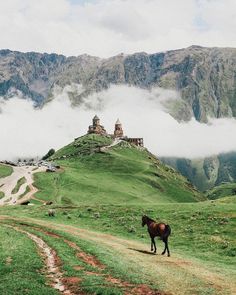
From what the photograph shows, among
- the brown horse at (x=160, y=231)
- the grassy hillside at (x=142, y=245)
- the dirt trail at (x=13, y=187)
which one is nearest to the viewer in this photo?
the grassy hillside at (x=142, y=245)

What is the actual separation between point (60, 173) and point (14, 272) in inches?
6206

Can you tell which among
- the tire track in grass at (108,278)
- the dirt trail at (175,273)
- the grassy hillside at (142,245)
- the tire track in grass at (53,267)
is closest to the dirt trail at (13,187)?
the grassy hillside at (142,245)

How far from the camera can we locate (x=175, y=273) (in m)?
35.7

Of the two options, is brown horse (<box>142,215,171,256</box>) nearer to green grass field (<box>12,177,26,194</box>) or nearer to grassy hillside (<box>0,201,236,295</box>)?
grassy hillside (<box>0,201,236,295</box>)

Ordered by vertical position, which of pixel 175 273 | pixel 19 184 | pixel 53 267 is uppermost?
pixel 19 184

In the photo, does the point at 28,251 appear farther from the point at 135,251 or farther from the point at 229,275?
the point at 229,275

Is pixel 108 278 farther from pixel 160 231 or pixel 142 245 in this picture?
pixel 142 245

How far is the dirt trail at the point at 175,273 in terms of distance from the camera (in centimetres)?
3086

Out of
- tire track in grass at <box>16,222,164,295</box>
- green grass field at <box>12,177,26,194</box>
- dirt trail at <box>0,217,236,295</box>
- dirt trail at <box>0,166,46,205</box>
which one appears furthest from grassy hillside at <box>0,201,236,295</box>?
green grass field at <box>12,177,26,194</box>

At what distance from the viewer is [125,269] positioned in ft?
119

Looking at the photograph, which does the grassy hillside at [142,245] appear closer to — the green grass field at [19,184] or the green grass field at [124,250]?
the green grass field at [124,250]

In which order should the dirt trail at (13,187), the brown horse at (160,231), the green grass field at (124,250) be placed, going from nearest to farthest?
the green grass field at (124,250), the brown horse at (160,231), the dirt trail at (13,187)

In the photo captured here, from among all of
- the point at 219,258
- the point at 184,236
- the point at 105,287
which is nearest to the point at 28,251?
the point at 105,287

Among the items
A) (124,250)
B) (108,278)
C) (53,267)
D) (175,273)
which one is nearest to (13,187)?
(124,250)
